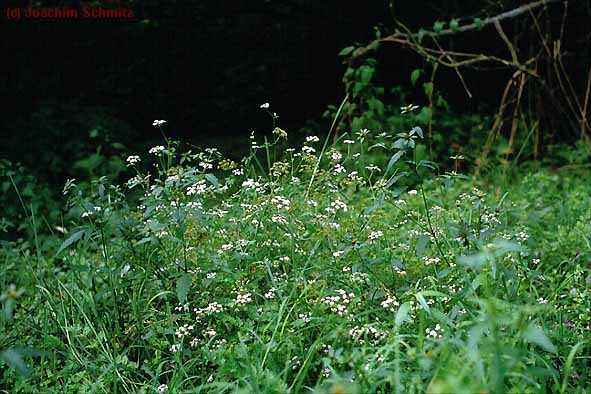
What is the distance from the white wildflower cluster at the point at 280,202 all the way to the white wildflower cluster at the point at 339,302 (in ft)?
1.35


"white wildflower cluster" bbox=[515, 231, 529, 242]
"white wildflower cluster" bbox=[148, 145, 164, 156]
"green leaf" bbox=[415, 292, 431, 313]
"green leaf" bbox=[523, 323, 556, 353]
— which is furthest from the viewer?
"white wildflower cluster" bbox=[515, 231, 529, 242]

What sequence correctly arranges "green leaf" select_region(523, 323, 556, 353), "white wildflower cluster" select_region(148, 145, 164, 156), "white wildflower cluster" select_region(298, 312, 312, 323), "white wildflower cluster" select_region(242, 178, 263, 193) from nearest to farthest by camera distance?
"green leaf" select_region(523, 323, 556, 353) < "white wildflower cluster" select_region(298, 312, 312, 323) < "white wildflower cluster" select_region(148, 145, 164, 156) < "white wildflower cluster" select_region(242, 178, 263, 193)

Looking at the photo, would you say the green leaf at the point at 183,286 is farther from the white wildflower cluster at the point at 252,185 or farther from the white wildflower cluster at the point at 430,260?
the white wildflower cluster at the point at 430,260

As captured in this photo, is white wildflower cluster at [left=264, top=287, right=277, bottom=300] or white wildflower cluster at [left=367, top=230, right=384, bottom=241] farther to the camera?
white wildflower cluster at [left=367, top=230, right=384, bottom=241]

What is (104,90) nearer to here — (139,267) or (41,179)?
(41,179)

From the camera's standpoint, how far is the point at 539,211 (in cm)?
→ 400

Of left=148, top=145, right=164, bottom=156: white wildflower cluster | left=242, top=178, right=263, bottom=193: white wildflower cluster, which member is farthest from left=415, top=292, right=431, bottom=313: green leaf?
left=148, top=145, right=164, bottom=156: white wildflower cluster

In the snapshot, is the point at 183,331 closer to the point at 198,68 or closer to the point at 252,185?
the point at 252,185

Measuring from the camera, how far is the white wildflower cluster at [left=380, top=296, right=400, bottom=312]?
2.26 m

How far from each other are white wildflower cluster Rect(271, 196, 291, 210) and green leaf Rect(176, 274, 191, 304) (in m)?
0.47

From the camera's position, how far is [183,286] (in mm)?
2264

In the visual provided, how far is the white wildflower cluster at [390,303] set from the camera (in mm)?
2258

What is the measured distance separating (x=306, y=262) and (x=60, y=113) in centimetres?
441

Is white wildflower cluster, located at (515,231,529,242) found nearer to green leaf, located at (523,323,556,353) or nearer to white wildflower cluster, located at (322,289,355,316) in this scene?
white wildflower cluster, located at (322,289,355,316)
